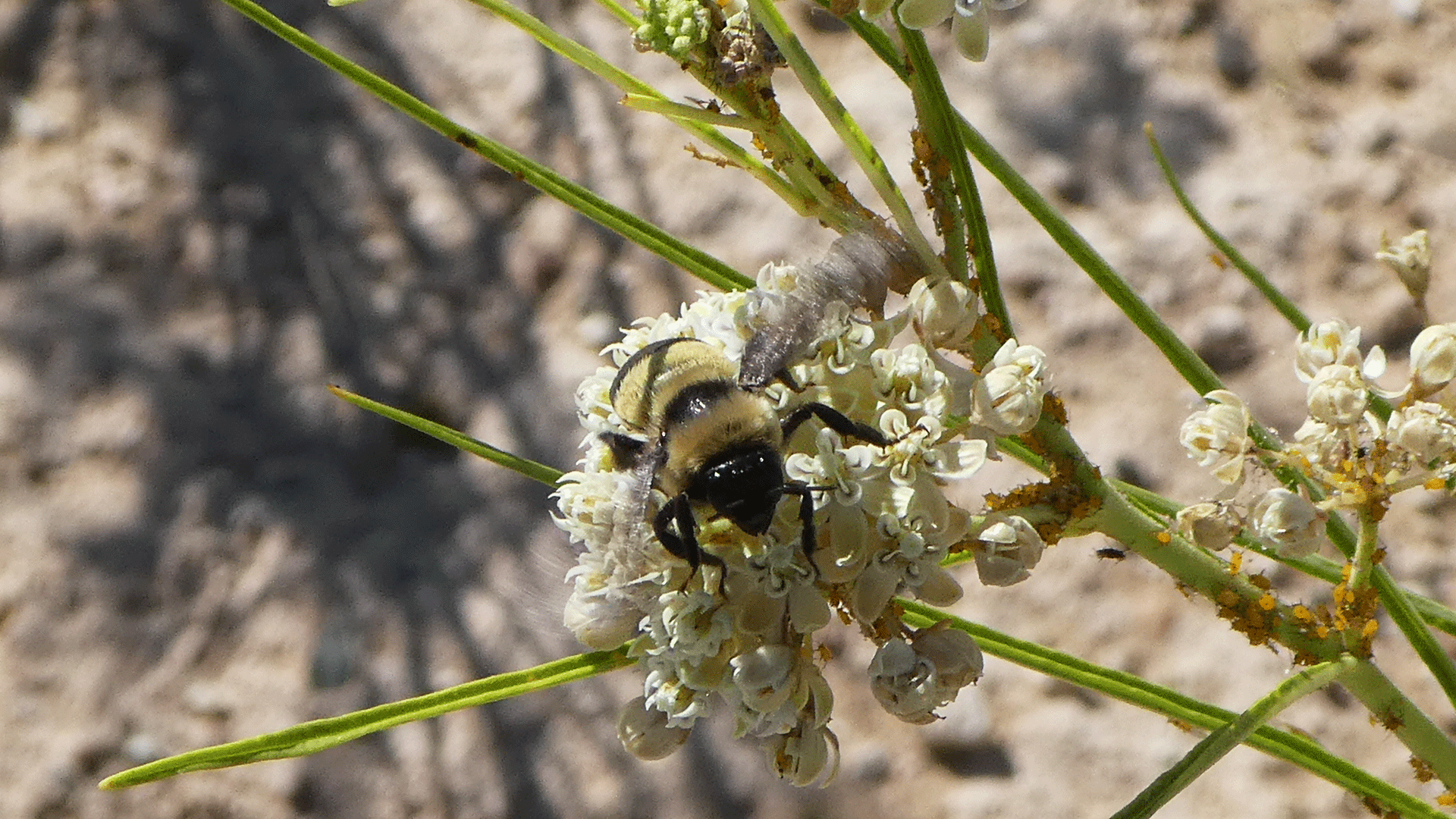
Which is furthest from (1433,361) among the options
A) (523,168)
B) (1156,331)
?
(523,168)

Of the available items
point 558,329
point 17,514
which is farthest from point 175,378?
point 558,329

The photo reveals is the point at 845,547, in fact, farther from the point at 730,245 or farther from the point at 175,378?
the point at 175,378

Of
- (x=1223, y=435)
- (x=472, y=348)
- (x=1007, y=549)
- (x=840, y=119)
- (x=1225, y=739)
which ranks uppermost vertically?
(x=472, y=348)

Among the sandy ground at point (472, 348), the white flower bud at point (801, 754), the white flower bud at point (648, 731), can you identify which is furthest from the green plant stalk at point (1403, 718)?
the sandy ground at point (472, 348)

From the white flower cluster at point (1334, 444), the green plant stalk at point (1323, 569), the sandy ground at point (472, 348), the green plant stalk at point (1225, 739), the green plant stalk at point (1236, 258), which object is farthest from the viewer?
the sandy ground at point (472, 348)

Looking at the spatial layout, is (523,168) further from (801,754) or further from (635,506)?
(801,754)

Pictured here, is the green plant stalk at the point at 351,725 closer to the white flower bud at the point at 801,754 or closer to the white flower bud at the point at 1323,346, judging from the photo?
the white flower bud at the point at 801,754
